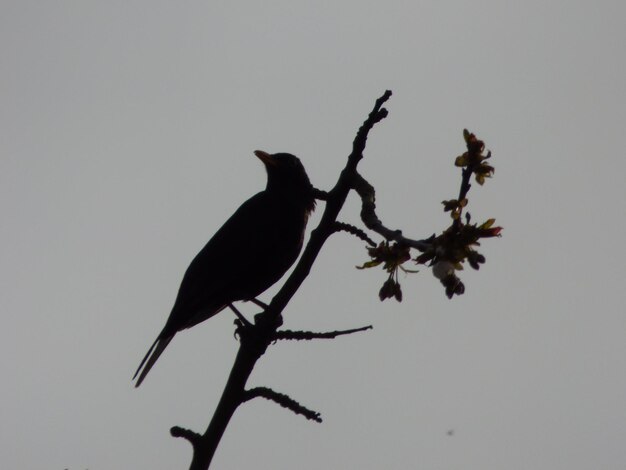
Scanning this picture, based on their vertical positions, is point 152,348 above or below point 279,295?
above

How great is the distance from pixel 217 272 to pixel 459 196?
374 centimetres

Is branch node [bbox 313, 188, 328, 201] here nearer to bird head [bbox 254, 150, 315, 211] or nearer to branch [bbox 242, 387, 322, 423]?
branch [bbox 242, 387, 322, 423]

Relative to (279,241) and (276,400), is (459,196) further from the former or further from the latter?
(279,241)

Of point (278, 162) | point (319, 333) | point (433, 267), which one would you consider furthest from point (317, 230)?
point (278, 162)

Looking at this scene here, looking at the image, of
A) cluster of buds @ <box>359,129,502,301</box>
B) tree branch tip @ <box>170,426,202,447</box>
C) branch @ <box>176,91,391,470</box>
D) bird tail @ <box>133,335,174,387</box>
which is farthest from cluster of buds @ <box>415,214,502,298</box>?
bird tail @ <box>133,335,174,387</box>

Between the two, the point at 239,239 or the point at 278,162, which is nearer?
the point at 239,239

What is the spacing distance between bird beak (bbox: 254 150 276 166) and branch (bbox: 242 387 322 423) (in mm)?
4067

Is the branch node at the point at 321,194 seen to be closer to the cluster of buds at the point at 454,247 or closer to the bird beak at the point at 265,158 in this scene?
the cluster of buds at the point at 454,247

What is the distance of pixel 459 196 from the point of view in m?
2.35

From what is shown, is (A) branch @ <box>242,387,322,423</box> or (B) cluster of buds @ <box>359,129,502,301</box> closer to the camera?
(B) cluster of buds @ <box>359,129,502,301</box>

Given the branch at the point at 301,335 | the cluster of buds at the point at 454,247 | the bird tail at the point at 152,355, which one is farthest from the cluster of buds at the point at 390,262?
the bird tail at the point at 152,355

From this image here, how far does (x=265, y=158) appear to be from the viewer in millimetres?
A: 6676

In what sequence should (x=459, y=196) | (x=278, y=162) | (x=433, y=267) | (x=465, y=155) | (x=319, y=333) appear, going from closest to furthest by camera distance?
(x=433, y=267)
(x=459, y=196)
(x=465, y=155)
(x=319, y=333)
(x=278, y=162)

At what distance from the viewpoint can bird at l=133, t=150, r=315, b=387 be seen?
18.7ft
